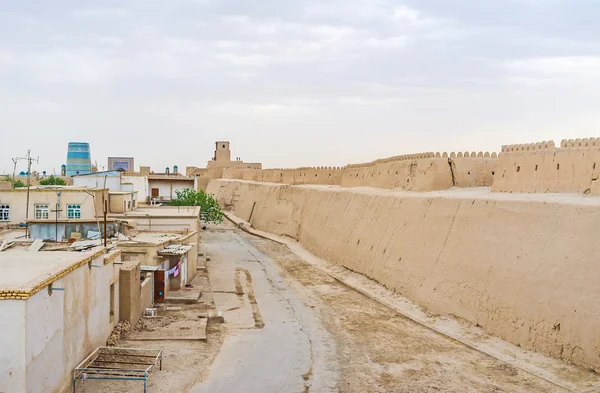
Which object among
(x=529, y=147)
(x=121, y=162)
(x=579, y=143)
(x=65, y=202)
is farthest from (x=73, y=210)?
(x=121, y=162)

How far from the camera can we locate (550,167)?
53.5 feet

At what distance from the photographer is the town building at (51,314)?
7.80 m

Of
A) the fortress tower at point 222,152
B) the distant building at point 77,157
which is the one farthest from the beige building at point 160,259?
the fortress tower at point 222,152

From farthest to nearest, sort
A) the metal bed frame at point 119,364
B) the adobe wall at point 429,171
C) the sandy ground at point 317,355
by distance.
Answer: the adobe wall at point 429,171
the sandy ground at point 317,355
the metal bed frame at point 119,364

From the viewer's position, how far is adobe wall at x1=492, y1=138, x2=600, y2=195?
14953 millimetres

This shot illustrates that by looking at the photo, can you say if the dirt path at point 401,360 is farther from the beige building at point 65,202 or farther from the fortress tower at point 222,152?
the fortress tower at point 222,152

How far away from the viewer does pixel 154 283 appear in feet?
54.4

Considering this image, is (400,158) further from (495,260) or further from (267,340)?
(267,340)

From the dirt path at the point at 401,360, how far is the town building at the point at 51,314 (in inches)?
194

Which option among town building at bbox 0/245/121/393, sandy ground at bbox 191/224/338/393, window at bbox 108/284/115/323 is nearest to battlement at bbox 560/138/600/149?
sandy ground at bbox 191/224/338/393

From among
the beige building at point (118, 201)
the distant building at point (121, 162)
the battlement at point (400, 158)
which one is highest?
the distant building at point (121, 162)

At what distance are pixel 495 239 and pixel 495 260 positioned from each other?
2.02 ft

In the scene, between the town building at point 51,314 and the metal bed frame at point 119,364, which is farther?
the metal bed frame at point 119,364

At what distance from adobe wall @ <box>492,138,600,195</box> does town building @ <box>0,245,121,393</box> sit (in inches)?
458
